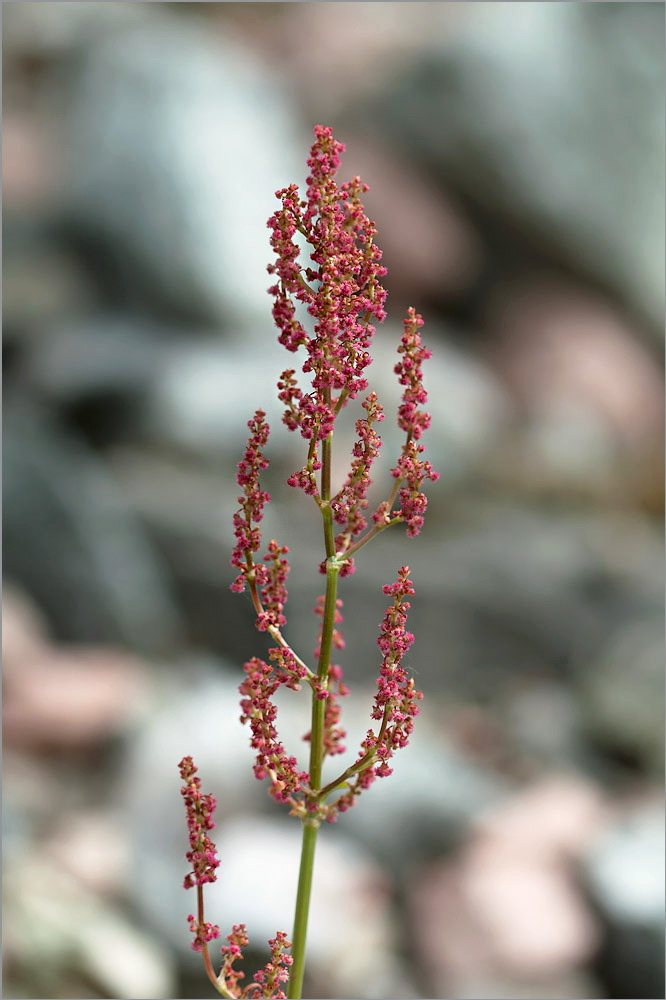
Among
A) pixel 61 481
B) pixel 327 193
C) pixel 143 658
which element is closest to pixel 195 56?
pixel 61 481

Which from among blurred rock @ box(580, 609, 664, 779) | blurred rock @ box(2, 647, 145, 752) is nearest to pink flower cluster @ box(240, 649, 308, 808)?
blurred rock @ box(2, 647, 145, 752)

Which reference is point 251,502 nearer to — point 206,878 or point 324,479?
point 324,479

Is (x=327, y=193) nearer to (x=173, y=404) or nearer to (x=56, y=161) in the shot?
(x=173, y=404)

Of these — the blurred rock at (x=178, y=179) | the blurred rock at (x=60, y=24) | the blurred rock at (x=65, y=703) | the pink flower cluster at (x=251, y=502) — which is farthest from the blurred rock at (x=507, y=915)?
the blurred rock at (x=60, y=24)

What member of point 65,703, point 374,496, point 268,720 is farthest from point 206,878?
point 374,496

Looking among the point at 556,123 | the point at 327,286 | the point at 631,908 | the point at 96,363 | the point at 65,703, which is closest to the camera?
the point at 327,286

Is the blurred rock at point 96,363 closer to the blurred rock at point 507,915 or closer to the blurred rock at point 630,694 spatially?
the blurred rock at point 630,694
